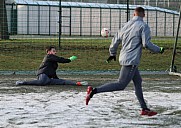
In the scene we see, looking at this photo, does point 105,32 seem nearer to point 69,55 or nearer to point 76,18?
point 76,18

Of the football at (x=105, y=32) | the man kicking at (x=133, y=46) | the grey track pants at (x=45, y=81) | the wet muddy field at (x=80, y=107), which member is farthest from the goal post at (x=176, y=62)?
the football at (x=105, y=32)

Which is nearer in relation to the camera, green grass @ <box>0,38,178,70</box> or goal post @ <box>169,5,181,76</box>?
goal post @ <box>169,5,181,76</box>

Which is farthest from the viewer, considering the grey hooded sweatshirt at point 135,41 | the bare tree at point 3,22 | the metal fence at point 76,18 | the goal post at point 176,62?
the metal fence at point 76,18

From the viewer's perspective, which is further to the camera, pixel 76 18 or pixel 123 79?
pixel 76 18

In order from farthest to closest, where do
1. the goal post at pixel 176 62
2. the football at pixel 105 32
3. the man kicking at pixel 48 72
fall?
the football at pixel 105 32 < the goal post at pixel 176 62 < the man kicking at pixel 48 72

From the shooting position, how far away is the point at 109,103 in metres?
10.1

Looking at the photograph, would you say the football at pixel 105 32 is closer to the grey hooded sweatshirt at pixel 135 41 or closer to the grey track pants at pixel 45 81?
the grey track pants at pixel 45 81

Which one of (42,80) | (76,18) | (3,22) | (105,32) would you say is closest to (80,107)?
(42,80)

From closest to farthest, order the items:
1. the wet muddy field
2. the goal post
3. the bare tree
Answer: the wet muddy field < the goal post < the bare tree

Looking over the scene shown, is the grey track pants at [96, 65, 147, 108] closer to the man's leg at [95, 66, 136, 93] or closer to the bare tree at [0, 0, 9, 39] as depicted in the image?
the man's leg at [95, 66, 136, 93]

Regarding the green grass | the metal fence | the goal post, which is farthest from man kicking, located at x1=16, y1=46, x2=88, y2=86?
the metal fence

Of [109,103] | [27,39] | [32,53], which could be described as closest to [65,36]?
[27,39]

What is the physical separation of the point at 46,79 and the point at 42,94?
4.52 feet

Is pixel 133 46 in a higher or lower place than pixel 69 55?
higher
